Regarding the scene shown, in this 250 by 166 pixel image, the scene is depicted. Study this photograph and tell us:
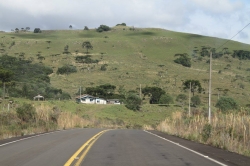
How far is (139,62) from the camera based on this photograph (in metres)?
114

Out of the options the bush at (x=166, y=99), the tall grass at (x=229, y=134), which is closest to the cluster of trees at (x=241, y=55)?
the bush at (x=166, y=99)

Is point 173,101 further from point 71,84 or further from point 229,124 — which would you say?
point 229,124

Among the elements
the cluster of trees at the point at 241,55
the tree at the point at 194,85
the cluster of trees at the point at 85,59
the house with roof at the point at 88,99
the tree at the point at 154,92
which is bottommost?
the house with roof at the point at 88,99

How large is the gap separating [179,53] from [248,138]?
115 meters

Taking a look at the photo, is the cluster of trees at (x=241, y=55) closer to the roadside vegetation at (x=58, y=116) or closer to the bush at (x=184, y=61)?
the bush at (x=184, y=61)

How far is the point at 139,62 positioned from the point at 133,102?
4087 cm

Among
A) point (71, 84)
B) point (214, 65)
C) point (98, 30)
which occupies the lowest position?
point (71, 84)

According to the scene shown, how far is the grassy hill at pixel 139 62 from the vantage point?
91500mm

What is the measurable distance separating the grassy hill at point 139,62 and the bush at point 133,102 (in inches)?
500

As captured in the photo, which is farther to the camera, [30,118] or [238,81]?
[238,81]

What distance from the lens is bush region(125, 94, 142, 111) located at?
74.5 m

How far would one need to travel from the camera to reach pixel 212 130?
2022 centimetres

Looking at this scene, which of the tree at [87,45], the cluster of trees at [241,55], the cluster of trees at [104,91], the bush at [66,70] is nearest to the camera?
the cluster of trees at [104,91]

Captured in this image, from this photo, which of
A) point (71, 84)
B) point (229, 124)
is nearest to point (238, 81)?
point (71, 84)
